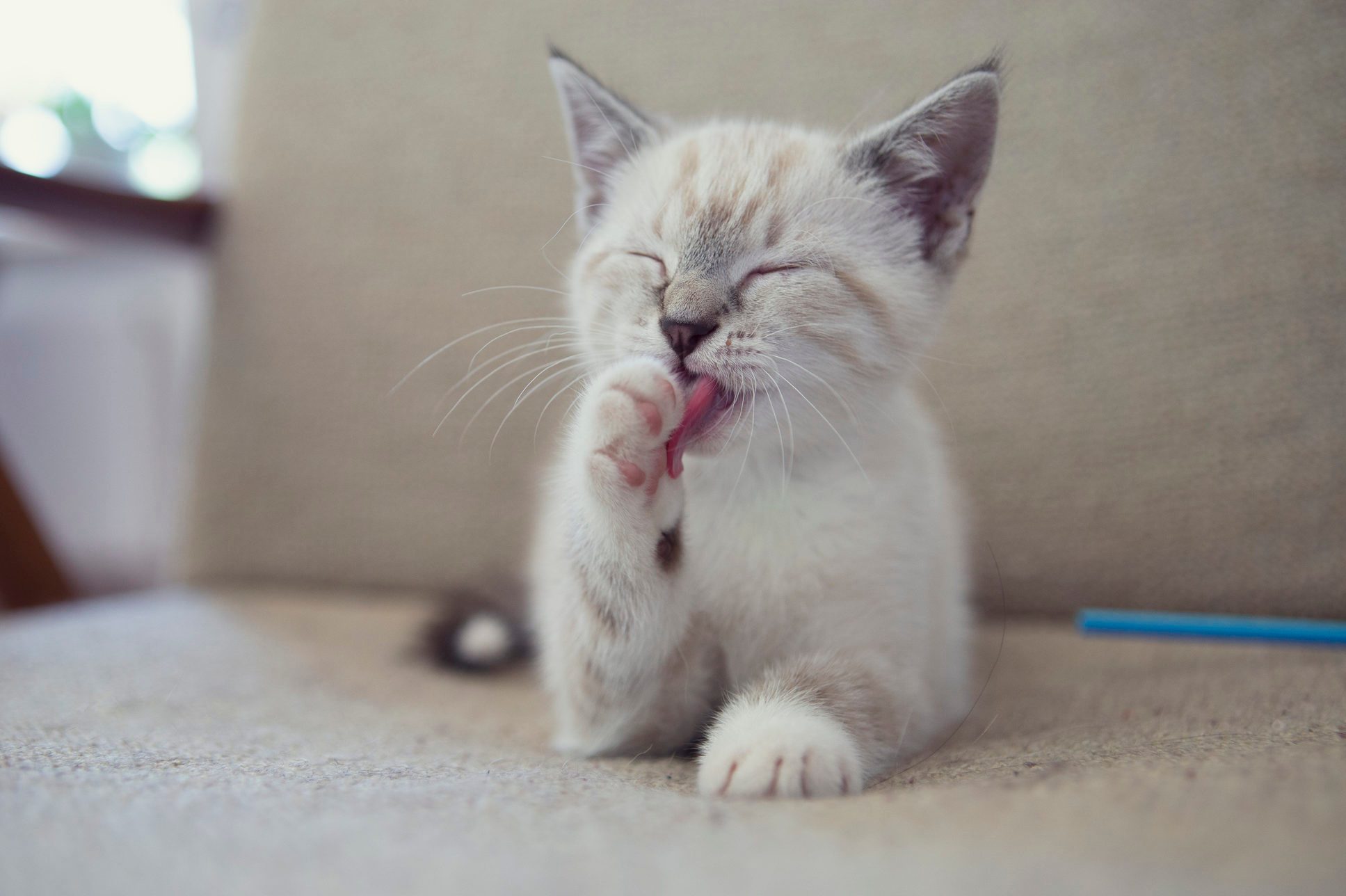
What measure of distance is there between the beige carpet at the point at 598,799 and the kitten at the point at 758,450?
3.5 inches

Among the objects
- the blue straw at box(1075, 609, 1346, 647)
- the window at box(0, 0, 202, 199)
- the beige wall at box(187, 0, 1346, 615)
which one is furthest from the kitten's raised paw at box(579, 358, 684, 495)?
the window at box(0, 0, 202, 199)

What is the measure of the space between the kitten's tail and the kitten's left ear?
3.17ft

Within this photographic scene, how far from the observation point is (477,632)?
4.85 feet

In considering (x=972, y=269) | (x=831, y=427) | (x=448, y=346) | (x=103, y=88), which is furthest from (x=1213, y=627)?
(x=103, y=88)

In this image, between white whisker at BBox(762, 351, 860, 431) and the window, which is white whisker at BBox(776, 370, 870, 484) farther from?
the window

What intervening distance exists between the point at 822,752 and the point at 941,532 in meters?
0.61

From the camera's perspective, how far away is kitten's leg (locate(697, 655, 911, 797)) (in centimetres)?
77

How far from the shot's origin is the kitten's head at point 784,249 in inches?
36.8

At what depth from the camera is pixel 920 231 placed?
110cm

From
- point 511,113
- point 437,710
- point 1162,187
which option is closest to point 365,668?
point 437,710

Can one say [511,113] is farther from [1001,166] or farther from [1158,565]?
[1158,565]

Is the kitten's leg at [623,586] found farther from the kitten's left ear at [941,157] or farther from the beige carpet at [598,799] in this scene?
the kitten's left ear at [941,157]

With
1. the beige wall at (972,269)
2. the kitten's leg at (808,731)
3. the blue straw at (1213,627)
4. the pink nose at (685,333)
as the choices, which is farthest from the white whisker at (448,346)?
the blue straw at (1213,627)

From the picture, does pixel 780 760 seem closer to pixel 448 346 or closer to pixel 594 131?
pixel 594 131
